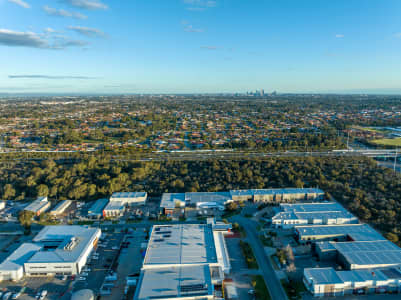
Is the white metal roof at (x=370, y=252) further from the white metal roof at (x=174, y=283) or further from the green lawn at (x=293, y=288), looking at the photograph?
the white metal roof at (x=174, y=283)

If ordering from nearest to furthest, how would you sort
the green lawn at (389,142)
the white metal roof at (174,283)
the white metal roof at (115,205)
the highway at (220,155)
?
the white metal roof at (174,283), the white metal roof at (115,205), the highway at (220,155), the green lawn at (389,142)

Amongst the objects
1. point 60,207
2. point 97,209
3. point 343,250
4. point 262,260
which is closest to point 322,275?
point 343,250

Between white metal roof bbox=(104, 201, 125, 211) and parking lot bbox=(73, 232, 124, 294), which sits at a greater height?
white metal roof bbox=(104, 201, 125, 211)

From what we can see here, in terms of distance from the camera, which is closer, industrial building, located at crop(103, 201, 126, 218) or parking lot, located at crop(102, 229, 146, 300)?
parking lot, located at crop(102, 229, 146, 300)

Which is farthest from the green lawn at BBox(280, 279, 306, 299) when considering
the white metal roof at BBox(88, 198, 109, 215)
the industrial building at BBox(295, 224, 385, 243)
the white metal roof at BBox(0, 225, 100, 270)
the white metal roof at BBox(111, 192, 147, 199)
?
the white metal roof at BBox(88, 198, 109, 215)

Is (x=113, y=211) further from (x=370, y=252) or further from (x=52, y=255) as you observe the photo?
(x=370, y=252)

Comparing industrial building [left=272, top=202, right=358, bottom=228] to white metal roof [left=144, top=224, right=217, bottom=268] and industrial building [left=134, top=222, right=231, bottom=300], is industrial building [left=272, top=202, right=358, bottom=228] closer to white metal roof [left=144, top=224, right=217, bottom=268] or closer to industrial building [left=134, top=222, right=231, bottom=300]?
industrial building [left=134, top=222, right=231, bottom=300]

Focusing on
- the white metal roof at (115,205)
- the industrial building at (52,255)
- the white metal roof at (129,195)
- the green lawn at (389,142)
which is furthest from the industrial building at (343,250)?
the green lawn at (389,142)
